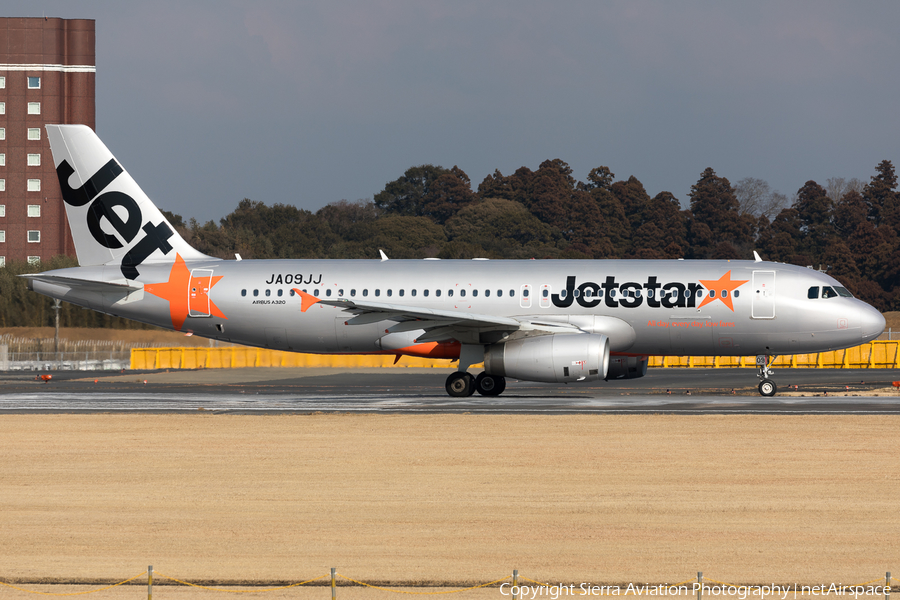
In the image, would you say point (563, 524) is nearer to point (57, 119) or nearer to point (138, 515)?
point (138, 515)

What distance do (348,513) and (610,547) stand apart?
4058 millimetres

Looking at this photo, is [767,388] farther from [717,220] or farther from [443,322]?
[717,220]

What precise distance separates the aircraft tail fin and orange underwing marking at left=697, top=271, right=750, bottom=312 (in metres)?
17.7

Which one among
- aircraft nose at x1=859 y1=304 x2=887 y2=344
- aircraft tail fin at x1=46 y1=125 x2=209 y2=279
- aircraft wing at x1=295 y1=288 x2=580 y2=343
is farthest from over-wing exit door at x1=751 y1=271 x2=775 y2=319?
aircraft tail fin at x1=46 y1=125 x2=209 y2=279

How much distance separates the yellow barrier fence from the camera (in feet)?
169

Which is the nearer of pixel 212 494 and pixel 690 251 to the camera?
pixel 212 494

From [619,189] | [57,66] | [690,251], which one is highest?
[57,66]

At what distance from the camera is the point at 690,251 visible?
12131 cm

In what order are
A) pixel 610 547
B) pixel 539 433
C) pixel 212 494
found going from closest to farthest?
1. pixel 610 547
2. pixel 212 494
3. pixel 539 433

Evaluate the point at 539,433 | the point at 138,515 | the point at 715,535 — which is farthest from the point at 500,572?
the point at 539,433

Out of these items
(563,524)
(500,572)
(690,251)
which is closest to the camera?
(500,572)

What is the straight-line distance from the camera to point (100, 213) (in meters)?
35.7

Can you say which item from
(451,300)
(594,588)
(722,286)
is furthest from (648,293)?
(594,588)

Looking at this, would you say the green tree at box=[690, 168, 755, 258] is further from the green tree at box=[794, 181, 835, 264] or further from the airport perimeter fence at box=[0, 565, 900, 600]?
the airport perimeter fence at box=[0, 565, 900, 600]
